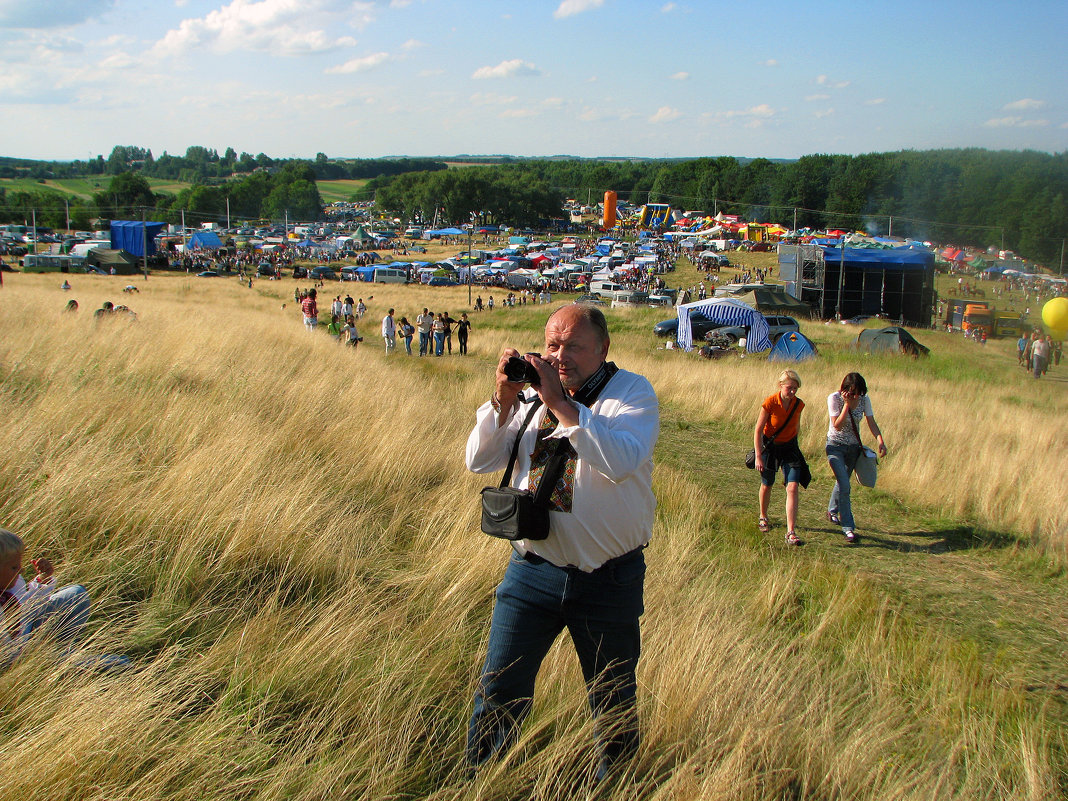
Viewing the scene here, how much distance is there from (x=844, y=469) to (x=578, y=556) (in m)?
5.08

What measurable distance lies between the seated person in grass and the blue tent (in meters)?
20.2

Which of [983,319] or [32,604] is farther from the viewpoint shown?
[983,319]

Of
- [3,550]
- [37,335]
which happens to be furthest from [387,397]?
[3,550]

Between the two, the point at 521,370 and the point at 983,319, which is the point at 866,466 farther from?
the point at 983,319

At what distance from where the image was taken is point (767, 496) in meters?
6.74

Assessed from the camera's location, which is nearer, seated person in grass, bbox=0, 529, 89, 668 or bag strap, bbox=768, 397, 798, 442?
seated person in grass, bbox=0, 529, 89, 668

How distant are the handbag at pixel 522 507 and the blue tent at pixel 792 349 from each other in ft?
64.8

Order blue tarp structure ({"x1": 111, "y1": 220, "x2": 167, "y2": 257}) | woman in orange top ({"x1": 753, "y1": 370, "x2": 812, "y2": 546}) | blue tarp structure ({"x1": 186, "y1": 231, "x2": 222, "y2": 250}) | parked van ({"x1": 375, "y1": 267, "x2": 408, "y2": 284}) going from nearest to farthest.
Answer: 1. woman in orange top ({"x1": 753, "y1": 370, "x2": 812, "y2": 546})
2. parked van ({"x1": 375, "y1": 267, "x2": 408, "y2": 284})
3. blue tarp structure ({"x1": 111, "y1": 220, "x2": 167, "y2": 257})
4. blue tarp structure ({"x1": 186, "y1": 231, "x2": 222, "y2": 250})

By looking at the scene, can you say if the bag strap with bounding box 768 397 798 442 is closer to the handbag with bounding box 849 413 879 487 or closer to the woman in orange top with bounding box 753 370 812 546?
the woman in orange top with bounding box 753 370 812 546

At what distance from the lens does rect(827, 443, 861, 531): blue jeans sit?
669 centimetres

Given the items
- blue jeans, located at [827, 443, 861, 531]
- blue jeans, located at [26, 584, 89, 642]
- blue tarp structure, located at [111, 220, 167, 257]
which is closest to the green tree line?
blue jeans, located at [827, 443, 861, 531]

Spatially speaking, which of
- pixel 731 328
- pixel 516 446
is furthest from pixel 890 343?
pixel 516 446

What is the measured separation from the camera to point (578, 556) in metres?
2.42

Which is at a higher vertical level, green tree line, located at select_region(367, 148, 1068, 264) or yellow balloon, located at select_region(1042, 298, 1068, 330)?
green tree line, located at select_region(367, 148, 1068, 264)
